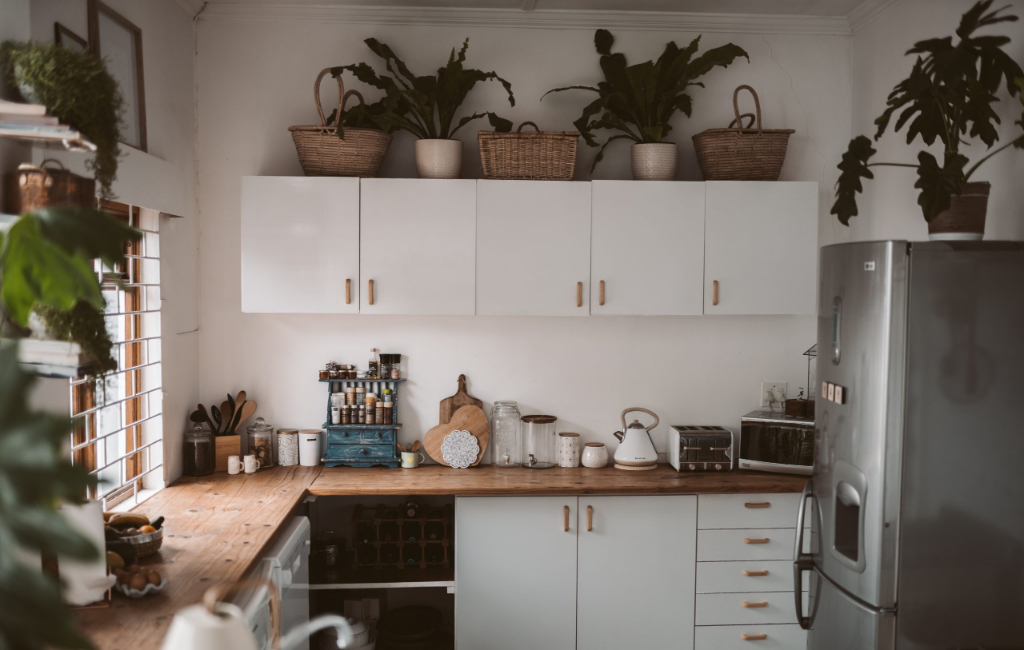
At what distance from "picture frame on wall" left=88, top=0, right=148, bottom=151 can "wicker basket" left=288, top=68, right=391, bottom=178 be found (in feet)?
1.88

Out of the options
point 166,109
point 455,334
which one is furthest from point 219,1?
point 455,334

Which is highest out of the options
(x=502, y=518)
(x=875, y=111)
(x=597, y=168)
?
(x=875, y=111)

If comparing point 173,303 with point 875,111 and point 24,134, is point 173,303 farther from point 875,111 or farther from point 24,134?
point 875,111

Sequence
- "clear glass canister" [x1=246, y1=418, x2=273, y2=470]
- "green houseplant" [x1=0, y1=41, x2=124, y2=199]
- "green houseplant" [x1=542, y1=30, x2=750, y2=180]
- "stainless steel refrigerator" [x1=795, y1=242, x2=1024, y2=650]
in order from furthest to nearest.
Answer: "clear glass canister" [x1=246, y1=418, x2=273, y2=470] < "green houseplant" [x1=542, y1=30, x2=750, y2=180] < "stainless steel refrigerator" [x1=795, y1=242, x2=1024, y2=650] < "green houseplant" [x1=0, y1=41, x2=124, y2=199]

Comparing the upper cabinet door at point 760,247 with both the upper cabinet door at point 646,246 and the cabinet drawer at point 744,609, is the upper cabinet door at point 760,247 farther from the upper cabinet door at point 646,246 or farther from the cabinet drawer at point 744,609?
the cabinet drawer at point 744,609

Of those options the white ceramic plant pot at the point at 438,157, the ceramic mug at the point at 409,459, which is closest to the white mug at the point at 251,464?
the ceramic mug at the point at 409,459

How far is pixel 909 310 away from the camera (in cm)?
208

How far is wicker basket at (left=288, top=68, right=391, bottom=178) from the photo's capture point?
2.99 metres

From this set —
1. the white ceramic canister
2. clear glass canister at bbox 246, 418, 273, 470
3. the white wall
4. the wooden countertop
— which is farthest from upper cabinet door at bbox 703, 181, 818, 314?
clear glass canister at bbox 246, 418, 273, 470

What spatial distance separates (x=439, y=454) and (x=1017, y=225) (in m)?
2.40

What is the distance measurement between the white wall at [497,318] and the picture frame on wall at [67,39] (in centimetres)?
97

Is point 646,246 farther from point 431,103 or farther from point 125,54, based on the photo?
point 125,54

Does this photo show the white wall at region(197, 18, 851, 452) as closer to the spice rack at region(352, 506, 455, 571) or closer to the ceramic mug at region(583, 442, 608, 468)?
the ceramic mug at region(583, 442, 608, 468)

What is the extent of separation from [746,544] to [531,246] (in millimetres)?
1542
